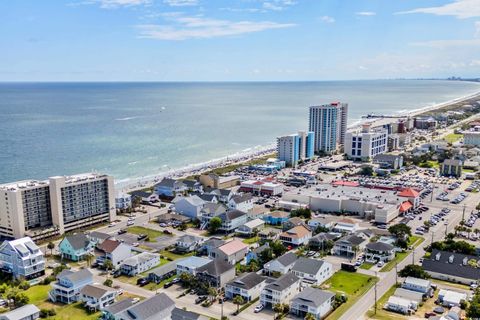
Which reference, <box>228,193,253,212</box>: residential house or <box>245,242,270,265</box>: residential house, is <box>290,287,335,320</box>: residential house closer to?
<box>245,242,270,265</box>: residential house

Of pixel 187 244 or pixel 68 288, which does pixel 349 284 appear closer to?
pixel 187 244

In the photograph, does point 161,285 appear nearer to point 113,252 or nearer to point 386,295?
point 113,252

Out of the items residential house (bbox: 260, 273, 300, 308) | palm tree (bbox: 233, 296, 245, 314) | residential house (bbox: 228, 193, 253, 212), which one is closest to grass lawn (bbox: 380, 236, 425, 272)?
residential house (bbox: 260, 273, 300, 308)

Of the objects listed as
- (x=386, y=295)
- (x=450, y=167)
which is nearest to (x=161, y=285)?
(x=386, y=295)

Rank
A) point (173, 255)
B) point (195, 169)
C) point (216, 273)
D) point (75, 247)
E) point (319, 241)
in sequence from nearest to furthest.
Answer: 1. point (216, 273)
2. point (75, 247)
3. point (173, 255)
4. point (319, 241)
5. point (195, 169)

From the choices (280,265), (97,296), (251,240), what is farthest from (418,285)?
(97,296)

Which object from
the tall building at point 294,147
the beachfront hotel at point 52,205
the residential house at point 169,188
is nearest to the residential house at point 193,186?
the residential house at point 169,188

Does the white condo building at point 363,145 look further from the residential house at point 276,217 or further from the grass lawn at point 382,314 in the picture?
the grass lawn at point 382,314
